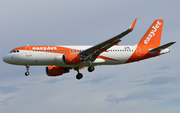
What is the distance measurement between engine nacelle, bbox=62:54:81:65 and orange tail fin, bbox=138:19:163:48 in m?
12.3

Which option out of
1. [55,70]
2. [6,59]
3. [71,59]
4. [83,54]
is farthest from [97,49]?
Answer: [6,59]

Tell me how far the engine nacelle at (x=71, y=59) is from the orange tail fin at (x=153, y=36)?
40.5 ft

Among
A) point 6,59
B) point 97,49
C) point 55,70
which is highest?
point 97,49

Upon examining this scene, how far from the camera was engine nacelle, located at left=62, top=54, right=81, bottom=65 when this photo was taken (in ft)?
147

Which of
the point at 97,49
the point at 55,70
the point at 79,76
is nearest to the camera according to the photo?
the point at 97,49

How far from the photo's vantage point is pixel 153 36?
177ft

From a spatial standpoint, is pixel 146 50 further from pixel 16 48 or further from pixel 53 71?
pixel 16 48

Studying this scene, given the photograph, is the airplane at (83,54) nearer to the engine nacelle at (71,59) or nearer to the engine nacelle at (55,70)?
the engine nacelle at (71,59)

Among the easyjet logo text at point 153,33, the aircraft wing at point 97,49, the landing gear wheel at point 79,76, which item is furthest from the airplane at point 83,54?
the landing gear wheel at point 79,76

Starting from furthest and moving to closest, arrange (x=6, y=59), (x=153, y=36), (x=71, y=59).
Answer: (x=153, y=36) → (x=6, y=59) → (x=71, y=59)

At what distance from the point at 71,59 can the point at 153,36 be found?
55.9ft

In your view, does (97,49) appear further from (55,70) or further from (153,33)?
(153,33)

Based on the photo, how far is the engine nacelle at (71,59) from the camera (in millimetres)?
44719

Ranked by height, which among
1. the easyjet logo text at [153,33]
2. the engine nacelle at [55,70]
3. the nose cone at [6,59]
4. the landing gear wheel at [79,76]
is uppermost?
the easyjet logo text at [153,33]
